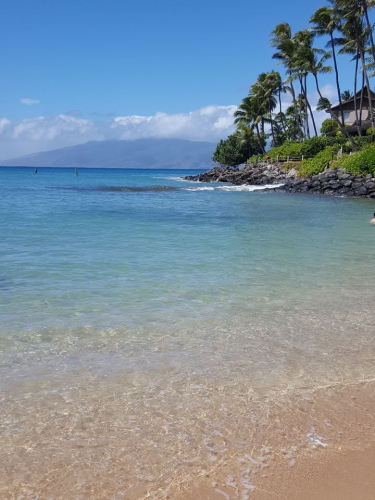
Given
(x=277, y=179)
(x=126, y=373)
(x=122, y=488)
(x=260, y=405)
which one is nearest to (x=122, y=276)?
(x=126, y=373)

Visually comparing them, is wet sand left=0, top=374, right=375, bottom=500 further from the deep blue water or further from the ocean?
the deep blue water

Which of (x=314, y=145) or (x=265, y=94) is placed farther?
(x=265, y=94)

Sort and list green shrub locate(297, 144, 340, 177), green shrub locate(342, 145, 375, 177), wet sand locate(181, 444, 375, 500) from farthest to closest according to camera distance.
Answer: green shrub locate(297, 144, 340, 177), green shrub locate(342, 145, 375, 177), wet sand locate(181, 444, 375, 500)

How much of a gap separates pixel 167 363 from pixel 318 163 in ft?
141

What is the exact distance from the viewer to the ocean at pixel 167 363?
3.61 m

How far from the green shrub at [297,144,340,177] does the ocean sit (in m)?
33.7

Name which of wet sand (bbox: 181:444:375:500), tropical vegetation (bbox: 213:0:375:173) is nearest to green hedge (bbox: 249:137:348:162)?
tropical vegetation (bbox: 213:0:375:173)

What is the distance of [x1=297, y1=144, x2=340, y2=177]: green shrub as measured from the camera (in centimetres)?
4481

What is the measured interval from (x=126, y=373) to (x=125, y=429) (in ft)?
3.78

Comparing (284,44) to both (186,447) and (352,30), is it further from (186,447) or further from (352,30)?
(186,447)

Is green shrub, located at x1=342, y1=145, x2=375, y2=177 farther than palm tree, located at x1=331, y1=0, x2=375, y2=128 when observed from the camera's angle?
No

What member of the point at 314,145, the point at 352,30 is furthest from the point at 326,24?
the point at 314,145

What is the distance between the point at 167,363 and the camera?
18.0ft

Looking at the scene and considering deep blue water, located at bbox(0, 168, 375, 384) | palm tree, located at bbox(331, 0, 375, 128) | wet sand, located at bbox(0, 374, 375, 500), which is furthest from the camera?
palm tree, located at bbox(331, 0, 375, 128)
